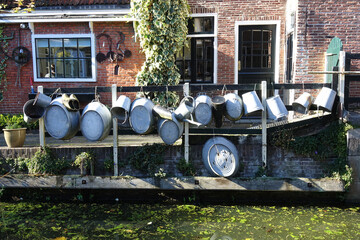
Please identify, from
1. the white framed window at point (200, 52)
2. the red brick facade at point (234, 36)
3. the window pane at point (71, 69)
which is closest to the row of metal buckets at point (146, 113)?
the red brick facade at point (234, 36)

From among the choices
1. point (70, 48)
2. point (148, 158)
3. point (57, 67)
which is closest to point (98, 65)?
point (70, 48)

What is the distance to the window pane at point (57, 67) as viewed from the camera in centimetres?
1020

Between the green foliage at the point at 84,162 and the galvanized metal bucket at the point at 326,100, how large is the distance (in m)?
4.03

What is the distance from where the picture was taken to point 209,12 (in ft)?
31.5

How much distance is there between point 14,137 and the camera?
254 inches

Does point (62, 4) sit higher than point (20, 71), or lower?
higher

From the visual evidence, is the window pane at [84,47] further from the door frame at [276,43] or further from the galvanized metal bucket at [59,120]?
the galvanized metal bucket at [59,120]

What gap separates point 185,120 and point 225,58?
174 inches

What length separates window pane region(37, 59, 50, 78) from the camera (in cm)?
1020

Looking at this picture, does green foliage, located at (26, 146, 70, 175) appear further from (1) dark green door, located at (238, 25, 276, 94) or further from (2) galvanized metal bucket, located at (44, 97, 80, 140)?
(1) dark green door, located at (238, 25, 276, 94)

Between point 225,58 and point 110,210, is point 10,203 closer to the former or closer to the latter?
point 110,210

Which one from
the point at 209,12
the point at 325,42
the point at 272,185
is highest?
Result: the point at 209,12

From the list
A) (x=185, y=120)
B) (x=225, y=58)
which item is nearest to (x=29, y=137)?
(x=185, y=120)

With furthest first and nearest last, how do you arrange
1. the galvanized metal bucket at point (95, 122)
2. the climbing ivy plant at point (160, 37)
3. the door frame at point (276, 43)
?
the door frame at point (276, 43), the climbing ivy plant at point (160, 37), the galvanized metal bucket at point (95, 122)
